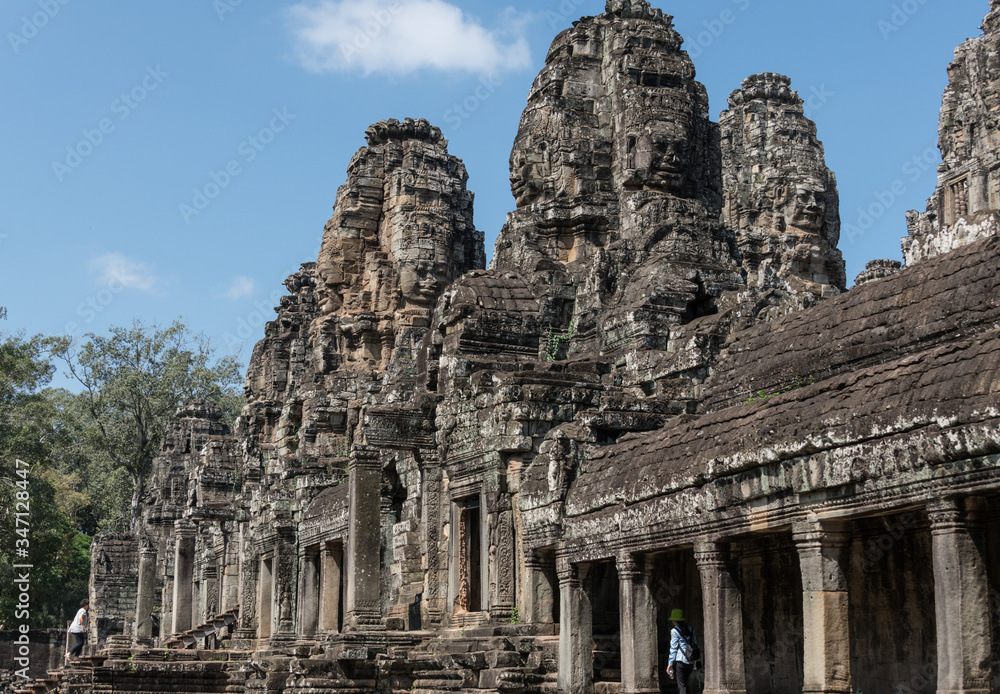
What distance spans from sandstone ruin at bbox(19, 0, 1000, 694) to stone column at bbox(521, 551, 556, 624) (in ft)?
0.10

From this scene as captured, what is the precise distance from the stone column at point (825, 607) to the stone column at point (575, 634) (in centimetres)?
381

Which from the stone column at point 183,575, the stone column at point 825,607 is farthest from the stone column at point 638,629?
the stone column at point 183,575

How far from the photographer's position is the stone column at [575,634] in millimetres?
14914

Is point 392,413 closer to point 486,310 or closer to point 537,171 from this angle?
point 486,310

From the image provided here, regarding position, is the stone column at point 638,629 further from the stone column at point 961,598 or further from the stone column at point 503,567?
the stone column at point 961,598

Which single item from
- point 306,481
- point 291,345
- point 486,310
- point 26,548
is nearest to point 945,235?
point 486,310

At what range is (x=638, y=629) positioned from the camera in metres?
14.2

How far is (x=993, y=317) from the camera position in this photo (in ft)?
41.9

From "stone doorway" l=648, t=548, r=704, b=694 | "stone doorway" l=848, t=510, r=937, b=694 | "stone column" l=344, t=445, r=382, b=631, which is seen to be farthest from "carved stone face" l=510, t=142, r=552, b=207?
"stone doorway" l=848, t=510, r=937, b=694

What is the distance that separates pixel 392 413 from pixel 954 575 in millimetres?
11296

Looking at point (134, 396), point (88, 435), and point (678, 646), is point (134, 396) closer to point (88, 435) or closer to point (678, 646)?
point (88, 435)

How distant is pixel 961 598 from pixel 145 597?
31.1 meters

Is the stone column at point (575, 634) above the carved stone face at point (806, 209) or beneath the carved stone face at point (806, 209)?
beneath
